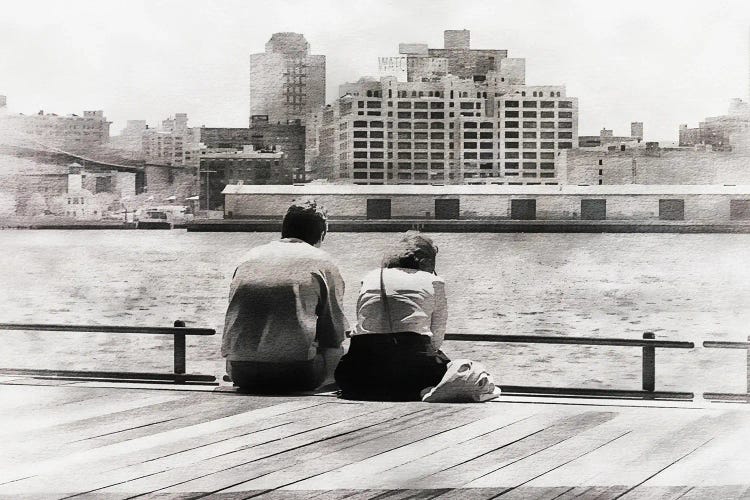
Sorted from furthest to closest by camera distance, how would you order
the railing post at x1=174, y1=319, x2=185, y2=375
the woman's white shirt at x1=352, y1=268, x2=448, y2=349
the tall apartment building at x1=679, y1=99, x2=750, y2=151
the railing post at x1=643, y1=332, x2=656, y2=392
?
the tall apartment building at x1=679, y1=99, x2=750, y2=151
the railing post at x1=174, y1=319, x2=185, y2=375
the railing post at x1=643, y1=332, x2=656, y2=392
the woman's white shirt at x1=352, y1=268, x2=448, y2=349

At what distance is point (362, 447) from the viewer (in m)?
2.75

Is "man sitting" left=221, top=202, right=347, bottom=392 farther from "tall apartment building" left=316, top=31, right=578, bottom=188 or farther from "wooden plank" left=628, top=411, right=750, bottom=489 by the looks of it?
"tall apartment building" left=316, top=31, right=578, bottom=188

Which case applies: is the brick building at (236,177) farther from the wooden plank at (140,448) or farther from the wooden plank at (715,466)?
the wooden plank at (715,466)

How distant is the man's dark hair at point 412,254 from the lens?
3285 mm

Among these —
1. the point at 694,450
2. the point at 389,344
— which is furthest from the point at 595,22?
the point at 694,450

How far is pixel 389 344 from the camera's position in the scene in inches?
129

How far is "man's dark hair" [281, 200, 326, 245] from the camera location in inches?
135

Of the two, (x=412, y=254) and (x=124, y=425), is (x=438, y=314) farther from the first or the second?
(x=124, y=425)

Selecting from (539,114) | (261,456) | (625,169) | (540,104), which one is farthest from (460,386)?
(625,169)

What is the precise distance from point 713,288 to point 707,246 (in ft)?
61.6

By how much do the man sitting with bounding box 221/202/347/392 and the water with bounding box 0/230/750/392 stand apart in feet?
16.5

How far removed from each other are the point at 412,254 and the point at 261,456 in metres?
0.93

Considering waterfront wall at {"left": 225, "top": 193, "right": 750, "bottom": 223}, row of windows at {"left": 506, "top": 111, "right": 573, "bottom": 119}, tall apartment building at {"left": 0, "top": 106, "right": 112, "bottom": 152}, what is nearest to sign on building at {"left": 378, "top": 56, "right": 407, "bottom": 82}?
tall apartment building at {"left": 0, "top": 106, "right": 112, "bottom": 152}

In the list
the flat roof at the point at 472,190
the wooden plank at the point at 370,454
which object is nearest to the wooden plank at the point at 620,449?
the wooden plank at the point at 370,454
